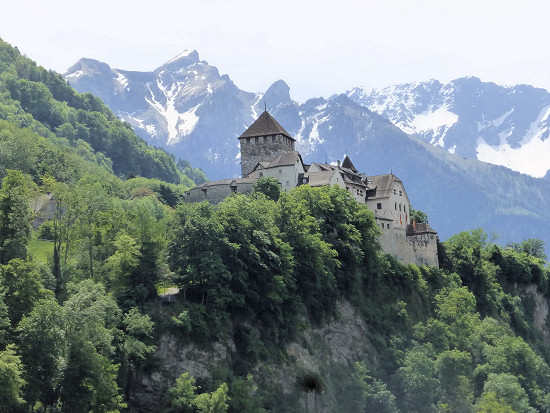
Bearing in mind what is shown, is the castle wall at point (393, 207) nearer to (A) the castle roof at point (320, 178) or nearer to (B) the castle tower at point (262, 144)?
(A) the castle roof at point (320, 178)

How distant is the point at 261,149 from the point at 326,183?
17002 mm

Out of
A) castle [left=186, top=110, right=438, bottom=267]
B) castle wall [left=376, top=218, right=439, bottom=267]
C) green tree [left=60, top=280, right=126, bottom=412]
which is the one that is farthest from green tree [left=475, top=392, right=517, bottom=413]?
green tree [left=60, top=280, right=126, bottom=412]

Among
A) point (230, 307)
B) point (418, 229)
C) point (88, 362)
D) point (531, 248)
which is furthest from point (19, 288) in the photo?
point (531, 248)

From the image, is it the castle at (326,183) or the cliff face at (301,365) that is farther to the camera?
the castle at (326,183)

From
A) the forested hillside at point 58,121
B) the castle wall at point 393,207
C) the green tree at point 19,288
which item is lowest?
the green tree at point 19,288

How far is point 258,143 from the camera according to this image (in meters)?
106

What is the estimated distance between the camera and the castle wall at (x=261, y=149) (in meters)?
104

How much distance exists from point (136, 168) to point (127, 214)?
423 ft

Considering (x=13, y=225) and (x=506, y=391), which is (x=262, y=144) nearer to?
(x=506, y=391)

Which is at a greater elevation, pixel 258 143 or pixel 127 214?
pixel 258 143

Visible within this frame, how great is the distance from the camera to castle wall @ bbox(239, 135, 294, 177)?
104438 mm

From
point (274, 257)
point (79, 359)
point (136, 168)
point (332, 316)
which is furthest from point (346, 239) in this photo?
point (136, 168)

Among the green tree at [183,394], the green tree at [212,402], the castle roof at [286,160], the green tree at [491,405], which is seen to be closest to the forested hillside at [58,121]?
the castle roof at [286,160]

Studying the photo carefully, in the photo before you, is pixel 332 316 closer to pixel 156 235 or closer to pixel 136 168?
pixel 156 235
